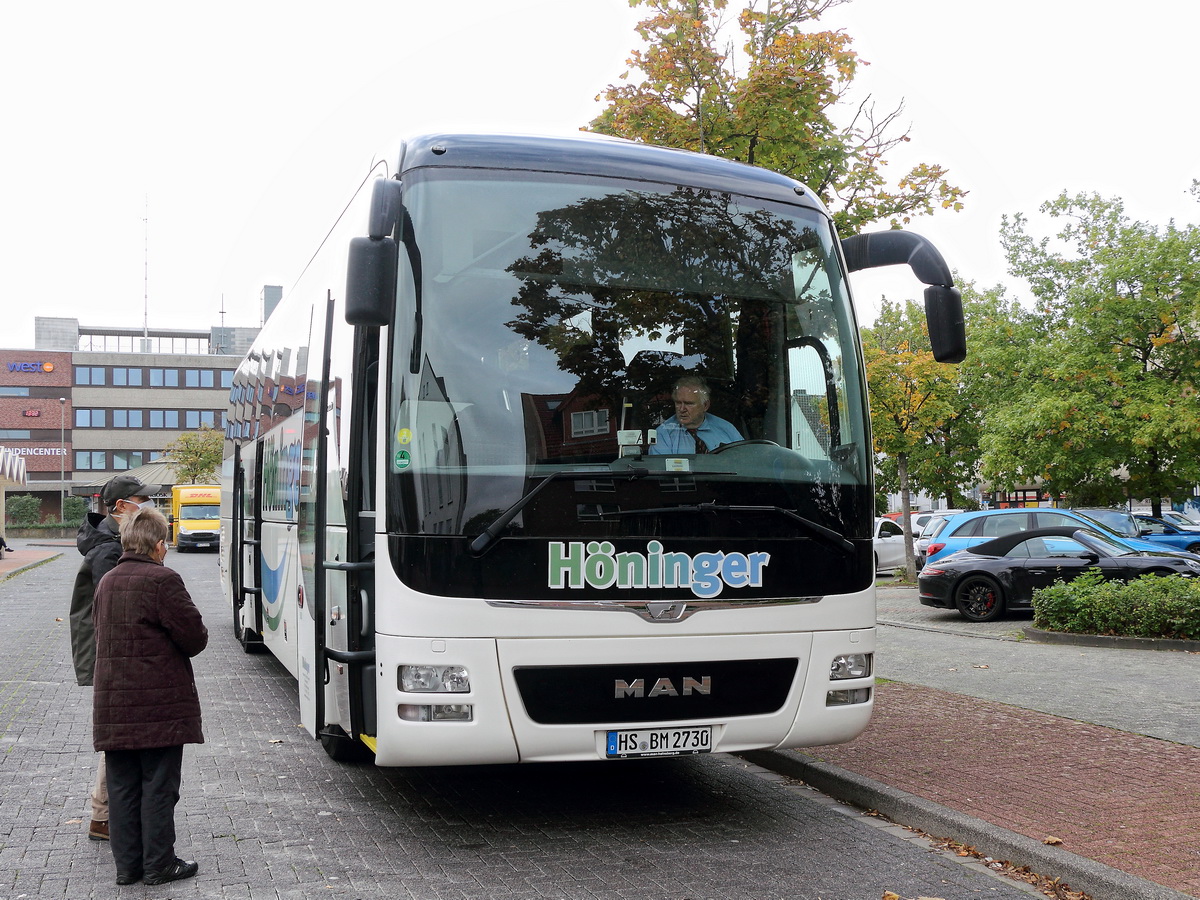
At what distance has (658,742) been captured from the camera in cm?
541

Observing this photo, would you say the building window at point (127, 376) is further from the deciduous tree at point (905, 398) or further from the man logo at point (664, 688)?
the man logo at point (664, 688)

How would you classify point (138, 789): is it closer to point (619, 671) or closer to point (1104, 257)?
point (619, 671)

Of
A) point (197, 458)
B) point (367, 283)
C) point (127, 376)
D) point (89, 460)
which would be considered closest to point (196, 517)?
point (197, 458)

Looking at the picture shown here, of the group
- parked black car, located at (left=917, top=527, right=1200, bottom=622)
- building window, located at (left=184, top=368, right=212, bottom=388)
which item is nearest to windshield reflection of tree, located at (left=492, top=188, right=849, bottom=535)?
parked black car, located at (left=917, top=527, right=1200, bottom=622)

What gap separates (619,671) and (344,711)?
1.37m

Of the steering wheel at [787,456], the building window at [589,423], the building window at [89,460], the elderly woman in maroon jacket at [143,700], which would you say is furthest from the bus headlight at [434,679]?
the building window at [89,460]

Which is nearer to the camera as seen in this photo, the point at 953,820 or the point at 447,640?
the point at 447,640

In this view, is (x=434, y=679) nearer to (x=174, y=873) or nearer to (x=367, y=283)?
(x=174, y=873)

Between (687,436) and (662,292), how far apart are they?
2.43 ft

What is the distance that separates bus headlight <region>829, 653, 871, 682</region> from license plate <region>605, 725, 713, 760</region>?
747 millimetres

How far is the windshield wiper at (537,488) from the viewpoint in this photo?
5.16 meters

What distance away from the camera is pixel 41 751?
7809 millimetres

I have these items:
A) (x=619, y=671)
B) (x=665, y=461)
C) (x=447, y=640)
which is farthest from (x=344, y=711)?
(x=665, y=461)

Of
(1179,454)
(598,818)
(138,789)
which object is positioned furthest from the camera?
(1179,454)
